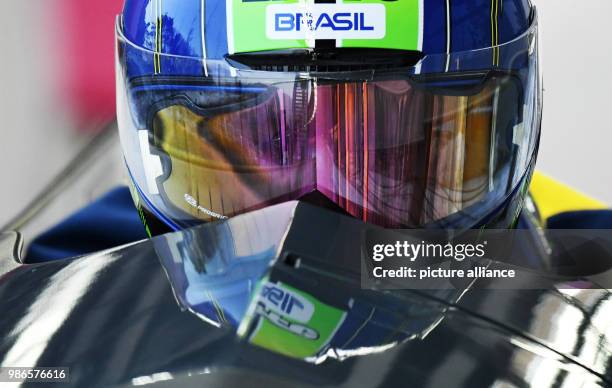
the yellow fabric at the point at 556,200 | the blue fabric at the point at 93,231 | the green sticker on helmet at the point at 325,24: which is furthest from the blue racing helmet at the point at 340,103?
the yellow fabric at the point at 556,200

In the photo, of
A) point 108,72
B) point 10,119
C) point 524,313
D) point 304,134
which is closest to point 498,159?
point 304,134

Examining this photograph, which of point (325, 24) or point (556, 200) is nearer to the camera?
point (325, 24)

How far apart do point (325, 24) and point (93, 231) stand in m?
0.82

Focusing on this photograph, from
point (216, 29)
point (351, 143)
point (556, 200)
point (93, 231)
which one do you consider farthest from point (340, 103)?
point (556, 200)

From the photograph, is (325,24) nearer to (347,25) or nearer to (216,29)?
(347,25)

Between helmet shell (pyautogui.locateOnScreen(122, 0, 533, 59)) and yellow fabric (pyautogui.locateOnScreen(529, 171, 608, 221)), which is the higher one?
helmet shell (pyautogui.locateOnScreen(122, 0, 533, 59))

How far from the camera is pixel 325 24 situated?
1.01 metres

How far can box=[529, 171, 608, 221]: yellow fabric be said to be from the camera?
1744 millimetres

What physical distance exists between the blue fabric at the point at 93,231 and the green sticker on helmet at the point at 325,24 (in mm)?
647

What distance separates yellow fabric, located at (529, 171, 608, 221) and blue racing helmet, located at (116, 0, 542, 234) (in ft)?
2.00

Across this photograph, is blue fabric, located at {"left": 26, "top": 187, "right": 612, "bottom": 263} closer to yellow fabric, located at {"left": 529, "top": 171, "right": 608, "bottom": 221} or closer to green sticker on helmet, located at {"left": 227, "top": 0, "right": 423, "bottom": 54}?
yellow fabric, located at {"left": 529, "top": 171, "right": 608, "bottom": 221}

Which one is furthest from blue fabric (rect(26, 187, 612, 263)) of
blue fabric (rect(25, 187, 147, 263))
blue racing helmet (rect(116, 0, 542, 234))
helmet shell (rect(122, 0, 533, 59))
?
helmet shell (rect(122, 0, 533, 59))

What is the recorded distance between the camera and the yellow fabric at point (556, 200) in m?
1.74

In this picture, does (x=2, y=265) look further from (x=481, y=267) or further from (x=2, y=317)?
(x=481, y=267)
